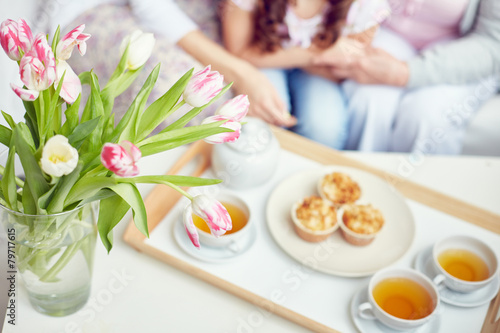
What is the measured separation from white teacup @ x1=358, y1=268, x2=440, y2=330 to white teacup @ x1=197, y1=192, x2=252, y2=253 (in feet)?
0.83

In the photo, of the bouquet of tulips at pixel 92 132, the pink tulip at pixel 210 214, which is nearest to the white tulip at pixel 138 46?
the bouquet of tulips at pixel 92 132

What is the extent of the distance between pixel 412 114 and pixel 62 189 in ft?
4.08

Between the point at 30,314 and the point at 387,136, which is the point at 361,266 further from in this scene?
the point at 387,136

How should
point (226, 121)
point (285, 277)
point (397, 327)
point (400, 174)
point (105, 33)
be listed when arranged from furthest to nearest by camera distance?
1. point (105, 33)
2. point (400, 174)
3. point (285, 277)
4. point (397, 327)
5. point (226, 121)

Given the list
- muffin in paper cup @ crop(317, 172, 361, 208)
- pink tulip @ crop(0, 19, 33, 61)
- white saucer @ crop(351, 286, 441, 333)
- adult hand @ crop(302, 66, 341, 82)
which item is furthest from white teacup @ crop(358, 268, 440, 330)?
adult hand @ crop(302, 66, 341, 82)

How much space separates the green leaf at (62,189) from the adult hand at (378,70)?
46.2 inches

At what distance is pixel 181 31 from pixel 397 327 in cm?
112

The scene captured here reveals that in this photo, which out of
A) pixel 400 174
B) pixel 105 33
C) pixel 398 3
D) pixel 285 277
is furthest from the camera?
pixel 398 3

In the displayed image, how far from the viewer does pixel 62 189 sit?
704 mm

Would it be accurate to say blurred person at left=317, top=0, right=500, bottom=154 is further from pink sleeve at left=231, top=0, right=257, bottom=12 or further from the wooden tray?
the wooden tray

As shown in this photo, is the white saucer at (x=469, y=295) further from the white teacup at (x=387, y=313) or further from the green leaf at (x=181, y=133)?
the green leaf at (x=181, y=133)

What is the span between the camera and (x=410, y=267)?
1.09 metres

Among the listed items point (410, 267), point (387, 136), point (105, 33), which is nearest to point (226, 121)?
point (410, 267)

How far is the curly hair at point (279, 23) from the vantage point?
5.46 ft
